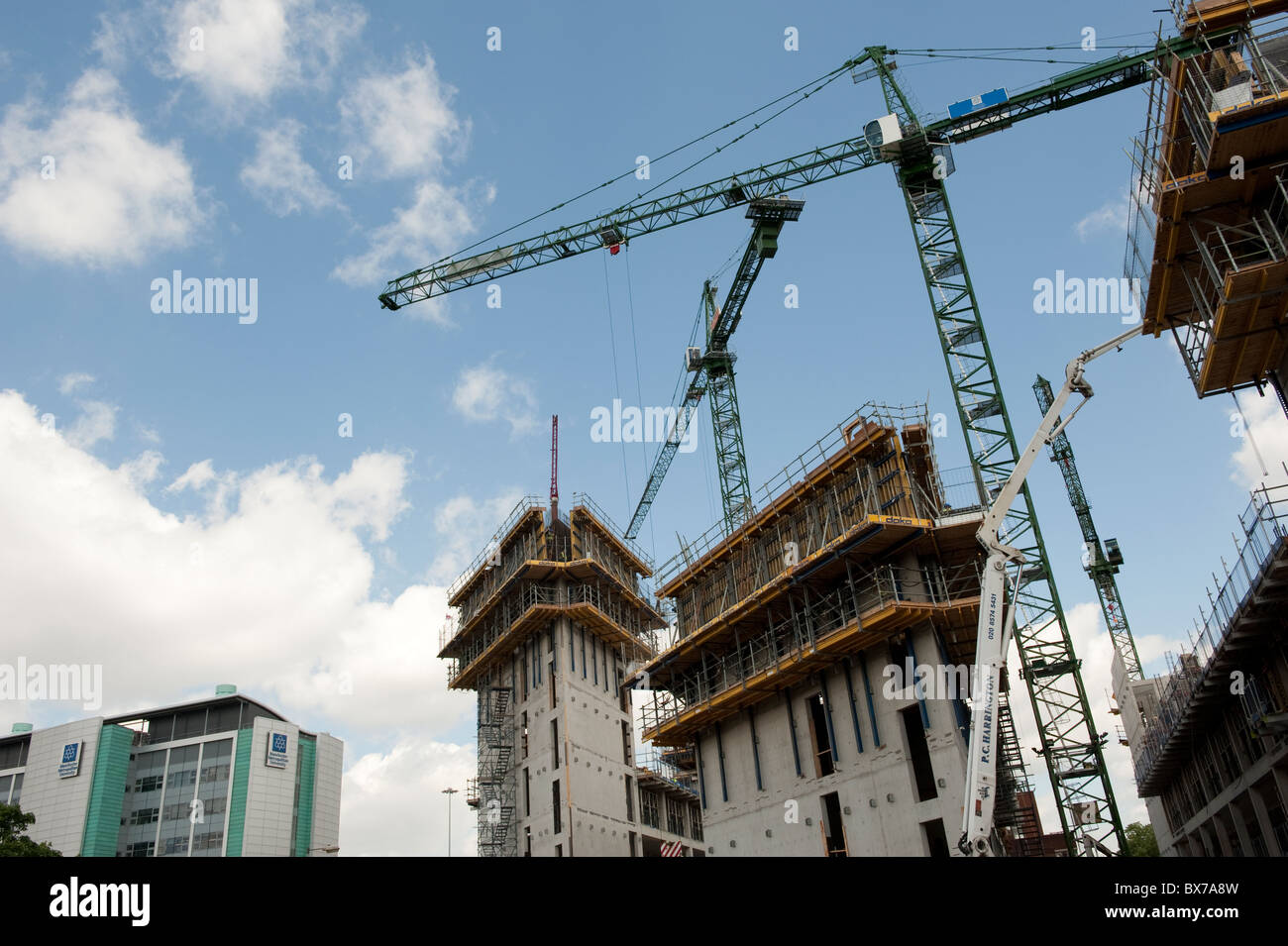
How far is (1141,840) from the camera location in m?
116

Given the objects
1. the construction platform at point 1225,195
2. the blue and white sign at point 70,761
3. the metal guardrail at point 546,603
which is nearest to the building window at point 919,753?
the construction platform at point 1225,195

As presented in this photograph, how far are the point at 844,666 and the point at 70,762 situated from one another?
11671 centimetres

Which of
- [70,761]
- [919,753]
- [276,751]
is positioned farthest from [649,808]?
[70,761]

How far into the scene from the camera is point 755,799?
137 ft

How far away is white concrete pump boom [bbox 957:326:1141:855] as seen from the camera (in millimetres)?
24062

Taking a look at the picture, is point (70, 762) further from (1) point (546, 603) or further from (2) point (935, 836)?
(2) point (935, 836)

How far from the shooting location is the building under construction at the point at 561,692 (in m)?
60.9

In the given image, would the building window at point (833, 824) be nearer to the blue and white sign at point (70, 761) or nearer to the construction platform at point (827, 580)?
the construction platform at point (827, 580)

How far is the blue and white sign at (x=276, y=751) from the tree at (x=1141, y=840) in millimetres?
104202

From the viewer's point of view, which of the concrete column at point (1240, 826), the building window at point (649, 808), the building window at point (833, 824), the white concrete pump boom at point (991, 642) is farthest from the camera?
the building window at point (649, 808)

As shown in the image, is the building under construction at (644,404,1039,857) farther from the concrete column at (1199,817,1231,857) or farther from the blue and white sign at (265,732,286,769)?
the blue and white sign at (265,732,286,769)

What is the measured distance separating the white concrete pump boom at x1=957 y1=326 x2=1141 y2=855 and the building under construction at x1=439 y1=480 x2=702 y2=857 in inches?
1394

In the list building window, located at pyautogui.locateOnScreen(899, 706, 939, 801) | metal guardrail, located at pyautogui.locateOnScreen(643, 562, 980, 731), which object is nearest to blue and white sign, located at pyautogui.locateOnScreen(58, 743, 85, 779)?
metal guardrail, located at pyautogui.locateOnScreen(643, 562, 980, 731)
